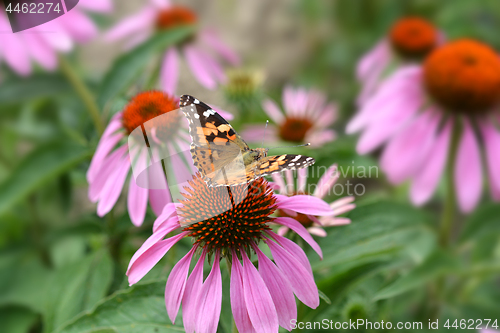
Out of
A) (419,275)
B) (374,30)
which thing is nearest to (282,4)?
(374,30)

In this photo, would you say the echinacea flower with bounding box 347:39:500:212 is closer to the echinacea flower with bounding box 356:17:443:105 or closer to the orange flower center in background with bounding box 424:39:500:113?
the orange flower center in background with bounding box 424:39:500:113

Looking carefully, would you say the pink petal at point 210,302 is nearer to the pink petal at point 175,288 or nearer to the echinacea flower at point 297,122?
the pink petal at point 175,288

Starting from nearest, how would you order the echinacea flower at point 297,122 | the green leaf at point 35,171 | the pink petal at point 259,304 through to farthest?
the pink petal at point 259,304 < the green leaf at point 35,171 < the echinacea flower at point 297,122

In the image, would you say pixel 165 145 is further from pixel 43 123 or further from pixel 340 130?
pixel 340 130

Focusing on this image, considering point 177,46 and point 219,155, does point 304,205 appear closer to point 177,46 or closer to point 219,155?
point 219,155

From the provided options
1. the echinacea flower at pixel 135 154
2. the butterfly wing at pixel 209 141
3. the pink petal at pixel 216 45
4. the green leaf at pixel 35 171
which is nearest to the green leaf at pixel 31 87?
the green leaf at pixel 35 171

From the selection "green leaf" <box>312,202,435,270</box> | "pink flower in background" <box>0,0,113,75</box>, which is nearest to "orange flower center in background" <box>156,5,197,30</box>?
"pink flower in background" <box>0,0,113,75</box>

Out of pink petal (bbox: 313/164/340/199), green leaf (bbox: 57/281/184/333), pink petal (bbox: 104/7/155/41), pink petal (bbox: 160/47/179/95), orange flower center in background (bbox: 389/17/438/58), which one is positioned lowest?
green leaf (bbox: 57/281/184/333)
